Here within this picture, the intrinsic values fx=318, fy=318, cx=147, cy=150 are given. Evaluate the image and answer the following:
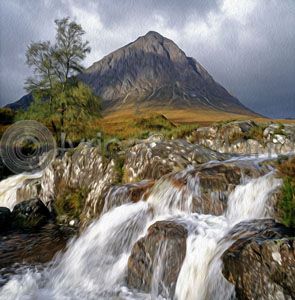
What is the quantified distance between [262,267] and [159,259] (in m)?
2.51

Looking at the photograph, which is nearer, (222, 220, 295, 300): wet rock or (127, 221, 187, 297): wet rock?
(222, 220, 295, 300): wet rock

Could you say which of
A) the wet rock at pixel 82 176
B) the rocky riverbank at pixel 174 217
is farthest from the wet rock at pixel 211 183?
the wet rock at pixel 82 176

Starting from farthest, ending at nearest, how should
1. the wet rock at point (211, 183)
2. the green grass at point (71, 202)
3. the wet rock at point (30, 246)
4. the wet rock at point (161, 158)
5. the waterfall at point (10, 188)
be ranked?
1. the waterfall at point (10, 188)
2. the green grass at point (71, 202)
3. the wet rock at point (161, 158)
4. the wet rock at point (30, 246)
5. the wet rock at point (211, 183)

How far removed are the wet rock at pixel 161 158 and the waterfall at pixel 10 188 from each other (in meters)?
7.96

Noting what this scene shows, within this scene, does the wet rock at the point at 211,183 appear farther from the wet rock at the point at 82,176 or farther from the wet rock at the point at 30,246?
the wet rock at the point at 30,246

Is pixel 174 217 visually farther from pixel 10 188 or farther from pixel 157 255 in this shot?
pixel 10 188

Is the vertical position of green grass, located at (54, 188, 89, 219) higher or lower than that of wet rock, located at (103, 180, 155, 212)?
lower

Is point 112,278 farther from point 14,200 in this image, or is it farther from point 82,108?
point 82,108

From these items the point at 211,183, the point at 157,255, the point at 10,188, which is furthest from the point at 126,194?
the point at 10,188

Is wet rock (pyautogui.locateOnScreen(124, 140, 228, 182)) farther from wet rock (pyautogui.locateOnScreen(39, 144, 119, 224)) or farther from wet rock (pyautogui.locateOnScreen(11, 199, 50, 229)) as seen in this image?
wet rock (pyautogui.locateOnScreen(11, 199, 50, 229))

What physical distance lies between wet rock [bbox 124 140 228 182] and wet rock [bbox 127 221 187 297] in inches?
178

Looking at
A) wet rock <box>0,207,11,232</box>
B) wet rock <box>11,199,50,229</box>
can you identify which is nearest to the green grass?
wet rock <box>11,199,50,229</box>

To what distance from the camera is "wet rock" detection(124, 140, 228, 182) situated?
12234 millimetres

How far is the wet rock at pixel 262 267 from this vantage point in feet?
17.4
